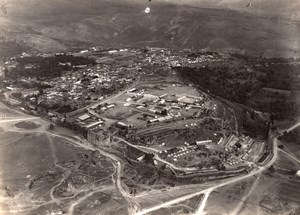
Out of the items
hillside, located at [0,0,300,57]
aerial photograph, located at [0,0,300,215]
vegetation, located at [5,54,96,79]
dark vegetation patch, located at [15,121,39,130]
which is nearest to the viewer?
aerial photograph, located at [0,0,300,215]

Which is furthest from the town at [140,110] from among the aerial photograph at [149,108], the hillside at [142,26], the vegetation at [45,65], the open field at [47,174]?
the hillside at [142,26]

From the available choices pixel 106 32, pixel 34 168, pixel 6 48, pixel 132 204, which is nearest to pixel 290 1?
pixel 132 204

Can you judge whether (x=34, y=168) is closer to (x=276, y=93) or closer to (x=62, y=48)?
(x=276, y=93)

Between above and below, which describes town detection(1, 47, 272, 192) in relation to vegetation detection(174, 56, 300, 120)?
below

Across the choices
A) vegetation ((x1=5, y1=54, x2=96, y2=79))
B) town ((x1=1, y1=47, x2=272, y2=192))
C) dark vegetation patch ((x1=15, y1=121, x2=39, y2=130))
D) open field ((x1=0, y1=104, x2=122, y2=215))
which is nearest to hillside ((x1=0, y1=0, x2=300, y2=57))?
vegetation ((x1=5, y1=54, x2=96, y2=79))

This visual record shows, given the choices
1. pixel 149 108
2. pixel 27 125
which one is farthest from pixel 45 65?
pixel 149 108

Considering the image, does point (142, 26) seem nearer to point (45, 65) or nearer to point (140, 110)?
point (45, 65)

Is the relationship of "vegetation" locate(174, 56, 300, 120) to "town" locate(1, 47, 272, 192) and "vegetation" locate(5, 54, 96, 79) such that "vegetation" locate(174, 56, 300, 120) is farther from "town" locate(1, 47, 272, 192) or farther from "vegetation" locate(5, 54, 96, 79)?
"vegetation" locate(5, 54, 96, 79)
